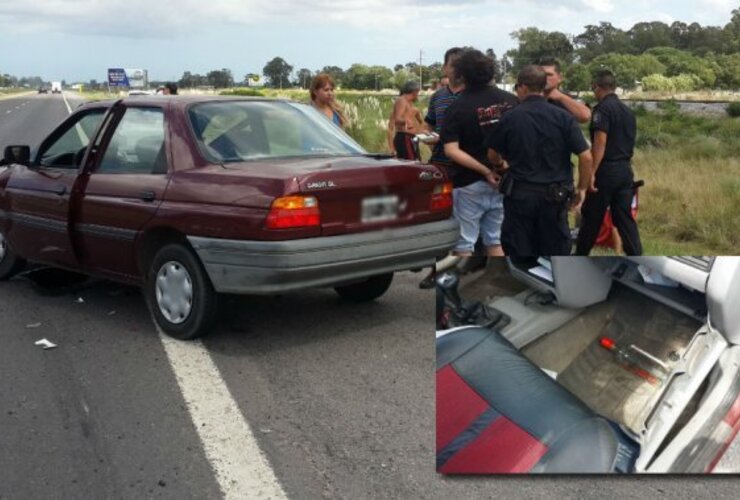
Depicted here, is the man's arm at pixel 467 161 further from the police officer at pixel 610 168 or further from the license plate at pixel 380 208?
the police officer at pixel 610 168

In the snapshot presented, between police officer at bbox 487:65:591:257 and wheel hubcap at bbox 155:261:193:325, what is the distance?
2022 mm

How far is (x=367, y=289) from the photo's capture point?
6000mm

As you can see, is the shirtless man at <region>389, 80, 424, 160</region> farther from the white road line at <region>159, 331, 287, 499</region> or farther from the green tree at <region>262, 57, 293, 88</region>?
the green tree at <region>262, 57, 293, 88</region>

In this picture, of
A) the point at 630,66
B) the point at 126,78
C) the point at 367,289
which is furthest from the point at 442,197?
the point at 126,78

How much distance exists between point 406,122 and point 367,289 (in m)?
4.20

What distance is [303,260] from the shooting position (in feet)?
15.7

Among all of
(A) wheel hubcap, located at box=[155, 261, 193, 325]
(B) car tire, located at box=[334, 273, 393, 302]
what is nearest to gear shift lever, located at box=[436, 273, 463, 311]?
(A) wheel hubcap, located at box=[155, 261, 193, 325]

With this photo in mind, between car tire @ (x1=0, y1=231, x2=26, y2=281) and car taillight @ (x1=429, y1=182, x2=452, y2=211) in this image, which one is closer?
car taillight @ (x1=429, y1=182, x2=452, y2=211)

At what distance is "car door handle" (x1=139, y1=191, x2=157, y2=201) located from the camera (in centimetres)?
529

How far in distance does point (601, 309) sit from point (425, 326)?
2.50m

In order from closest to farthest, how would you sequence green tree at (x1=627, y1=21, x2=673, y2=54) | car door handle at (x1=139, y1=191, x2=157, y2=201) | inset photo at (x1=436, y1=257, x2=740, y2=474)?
inset photo at (x1=436, y1=257, x2=740, y2=474) < car door handle at (x1=139, y1=191, x2=157, y2=201) < green tree at (x1=627, y1=21, x2=673, y2=54)

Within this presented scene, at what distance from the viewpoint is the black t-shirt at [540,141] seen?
5.20m

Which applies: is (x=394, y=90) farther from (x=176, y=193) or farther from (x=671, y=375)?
(x=671, y=375)

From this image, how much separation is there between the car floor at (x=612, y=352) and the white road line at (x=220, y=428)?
1225 mm
